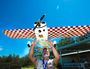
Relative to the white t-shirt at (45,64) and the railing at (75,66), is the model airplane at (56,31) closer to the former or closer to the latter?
the white t-shirt at (45,64)

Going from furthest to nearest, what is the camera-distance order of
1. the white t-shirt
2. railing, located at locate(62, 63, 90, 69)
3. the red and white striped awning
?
railing, located at locate(62, 63, 90, 69) < the red and white striped awning < the white t-shirt

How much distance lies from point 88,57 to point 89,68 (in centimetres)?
508

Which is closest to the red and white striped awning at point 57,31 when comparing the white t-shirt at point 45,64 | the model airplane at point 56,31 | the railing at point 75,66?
the model airplane at point 56,31

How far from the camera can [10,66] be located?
57.9 feet

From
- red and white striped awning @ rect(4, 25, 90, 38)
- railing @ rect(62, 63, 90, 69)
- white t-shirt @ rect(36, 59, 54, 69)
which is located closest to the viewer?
white t-shirt @ rect(36, 59, 54, 69)

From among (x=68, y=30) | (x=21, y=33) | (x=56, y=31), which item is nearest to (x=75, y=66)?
(x=68, y=30)

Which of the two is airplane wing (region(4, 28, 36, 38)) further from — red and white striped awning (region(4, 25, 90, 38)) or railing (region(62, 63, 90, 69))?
railing (region(62, 63, 90, 69))

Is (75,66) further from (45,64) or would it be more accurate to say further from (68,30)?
(45,64)

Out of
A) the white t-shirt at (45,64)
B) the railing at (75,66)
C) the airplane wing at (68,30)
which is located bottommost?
the white t-shirt at (45,64)

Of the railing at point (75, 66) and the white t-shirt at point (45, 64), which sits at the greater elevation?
the railing at point (75, 66)

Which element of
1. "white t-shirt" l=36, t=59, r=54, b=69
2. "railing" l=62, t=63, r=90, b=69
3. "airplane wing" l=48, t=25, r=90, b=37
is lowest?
"white t-shirt" l=36, t=59, r=54, b=69

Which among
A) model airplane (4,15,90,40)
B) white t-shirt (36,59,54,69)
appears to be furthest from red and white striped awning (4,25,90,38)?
white t-shirt (36,59,54,69)

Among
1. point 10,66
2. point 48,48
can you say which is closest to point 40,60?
point 48,48

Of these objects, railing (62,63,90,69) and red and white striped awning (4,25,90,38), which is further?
railing (62,63,90,69)
